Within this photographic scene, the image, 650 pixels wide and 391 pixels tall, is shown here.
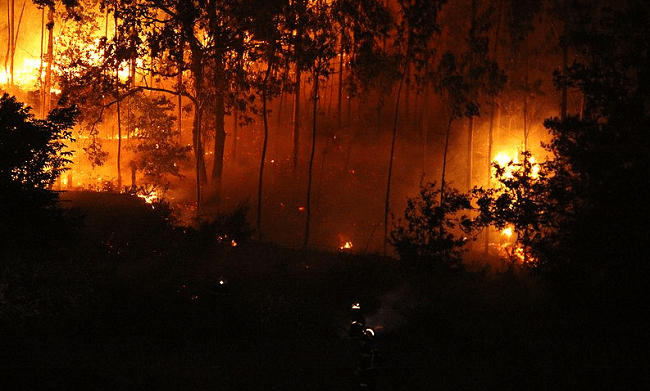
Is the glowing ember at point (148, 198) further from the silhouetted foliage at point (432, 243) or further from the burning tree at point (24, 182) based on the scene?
the burning tree at point (24, 182)

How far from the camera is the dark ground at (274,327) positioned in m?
11.8

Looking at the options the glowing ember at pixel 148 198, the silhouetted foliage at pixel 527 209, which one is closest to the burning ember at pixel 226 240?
the glowing ember at pixel 148 198

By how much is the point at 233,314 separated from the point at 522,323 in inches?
244

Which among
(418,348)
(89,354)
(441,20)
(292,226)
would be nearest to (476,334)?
(418,348)

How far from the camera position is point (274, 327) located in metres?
14.5

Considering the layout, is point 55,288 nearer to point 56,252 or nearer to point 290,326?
point 56,252

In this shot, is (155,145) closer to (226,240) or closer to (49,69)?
(49,69)

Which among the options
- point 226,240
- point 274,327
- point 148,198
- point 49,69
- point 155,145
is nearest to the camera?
point 274,327

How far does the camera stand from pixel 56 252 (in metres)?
14.7

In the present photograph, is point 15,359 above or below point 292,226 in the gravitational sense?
below

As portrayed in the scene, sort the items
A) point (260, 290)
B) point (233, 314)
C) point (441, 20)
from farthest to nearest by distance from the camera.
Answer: point (441, 20), point (260, 290), point (233, 314)

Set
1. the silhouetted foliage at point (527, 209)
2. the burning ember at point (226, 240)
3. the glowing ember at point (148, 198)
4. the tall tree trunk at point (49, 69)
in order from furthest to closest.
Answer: the tall tree trunk at point (49, 69), the glowing ember at point (148, 198), the burning ember at point (226, 240), the silhouetted foliage at point (527, 209)

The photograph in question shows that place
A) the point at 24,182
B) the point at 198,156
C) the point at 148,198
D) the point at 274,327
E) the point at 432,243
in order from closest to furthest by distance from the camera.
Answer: the point at 24,182
the point at 274,327
the point at 432,243
the point at 148,198
the point at 198,156

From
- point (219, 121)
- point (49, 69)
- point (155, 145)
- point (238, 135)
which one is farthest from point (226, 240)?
point (238, 135)
